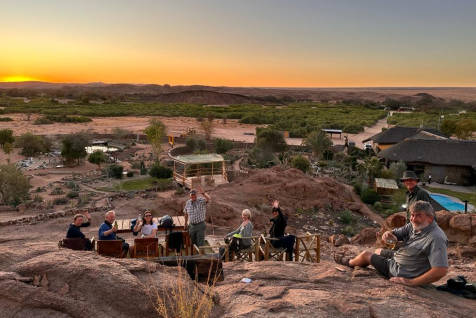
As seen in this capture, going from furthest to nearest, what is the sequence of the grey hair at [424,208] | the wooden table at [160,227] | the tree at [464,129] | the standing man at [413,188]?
the tree at [464,129] → the wooden table at [160,227] → the standing man at [413,188] → the grey hair at [424,208]

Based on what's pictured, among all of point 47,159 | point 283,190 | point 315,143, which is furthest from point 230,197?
point 47,159

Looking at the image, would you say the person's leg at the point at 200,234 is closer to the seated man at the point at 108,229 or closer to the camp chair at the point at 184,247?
the camp chair at the point at 184,247

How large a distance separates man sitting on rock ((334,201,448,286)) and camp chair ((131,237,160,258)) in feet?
12.5

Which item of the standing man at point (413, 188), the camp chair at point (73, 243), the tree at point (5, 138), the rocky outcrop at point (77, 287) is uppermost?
the standing man at point (413, 188)

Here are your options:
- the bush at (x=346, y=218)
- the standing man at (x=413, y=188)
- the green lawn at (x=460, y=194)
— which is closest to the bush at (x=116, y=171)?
the bush at (x=346, y=218)

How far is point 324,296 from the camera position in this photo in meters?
4.12

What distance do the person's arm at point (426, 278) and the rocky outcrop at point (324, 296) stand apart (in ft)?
0.25

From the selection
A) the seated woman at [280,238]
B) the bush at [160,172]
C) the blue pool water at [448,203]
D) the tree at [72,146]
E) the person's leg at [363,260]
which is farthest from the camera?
the tree at [72,146]

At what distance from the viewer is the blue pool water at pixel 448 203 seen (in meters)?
18.0

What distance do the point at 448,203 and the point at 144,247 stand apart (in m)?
16.6

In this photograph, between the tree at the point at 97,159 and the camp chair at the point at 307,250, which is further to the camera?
the tree at the point at 97,159

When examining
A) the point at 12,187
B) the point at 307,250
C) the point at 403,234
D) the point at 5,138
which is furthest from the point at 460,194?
the point at 5,138

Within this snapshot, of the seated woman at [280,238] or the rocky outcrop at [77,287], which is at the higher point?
the rocky outcrop at [77,287]

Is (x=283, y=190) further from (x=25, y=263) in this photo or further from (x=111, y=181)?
(x=25, y=263)
